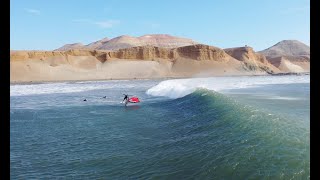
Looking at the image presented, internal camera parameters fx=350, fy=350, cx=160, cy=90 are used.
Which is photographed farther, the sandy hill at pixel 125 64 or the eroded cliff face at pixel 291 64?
the eroded cliff face at pixel 291 64

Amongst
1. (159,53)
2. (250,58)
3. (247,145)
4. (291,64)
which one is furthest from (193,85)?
(291,64)

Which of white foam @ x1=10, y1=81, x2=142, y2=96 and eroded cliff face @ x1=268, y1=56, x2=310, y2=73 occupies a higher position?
eroded cliff face @ x1=268, y1=56, x2=310, y2=73

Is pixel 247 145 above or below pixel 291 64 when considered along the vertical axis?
below

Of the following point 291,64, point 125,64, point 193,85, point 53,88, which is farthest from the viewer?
point 291,64

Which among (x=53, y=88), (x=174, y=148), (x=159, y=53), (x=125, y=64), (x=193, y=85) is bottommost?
(x=174, y=148)

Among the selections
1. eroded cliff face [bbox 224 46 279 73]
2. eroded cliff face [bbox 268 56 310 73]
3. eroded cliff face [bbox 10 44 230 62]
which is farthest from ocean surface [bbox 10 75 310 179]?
eroded cliff face [bbox 268 56 310 73]

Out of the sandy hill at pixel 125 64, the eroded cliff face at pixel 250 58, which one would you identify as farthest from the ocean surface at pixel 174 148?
the eroded cliff face at pixel 250 58

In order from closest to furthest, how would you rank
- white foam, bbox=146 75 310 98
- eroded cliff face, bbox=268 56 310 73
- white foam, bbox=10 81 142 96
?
white foam, bbox=146 75 310 98 < white foam, bbox=10 81 142 96 < eroded cliff face, bbox=268 56 310 73

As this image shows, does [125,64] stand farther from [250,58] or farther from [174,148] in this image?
[174,148]

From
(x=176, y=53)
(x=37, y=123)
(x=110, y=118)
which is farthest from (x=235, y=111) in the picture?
(x=176, y=53)

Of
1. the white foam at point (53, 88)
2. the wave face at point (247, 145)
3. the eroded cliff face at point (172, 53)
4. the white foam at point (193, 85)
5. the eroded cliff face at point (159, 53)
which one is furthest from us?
the eroded cliff face at point (172, 53)

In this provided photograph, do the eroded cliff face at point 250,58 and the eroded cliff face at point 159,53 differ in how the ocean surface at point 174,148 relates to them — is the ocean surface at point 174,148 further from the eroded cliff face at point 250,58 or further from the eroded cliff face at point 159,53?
the eroded cliff face at point 250,58

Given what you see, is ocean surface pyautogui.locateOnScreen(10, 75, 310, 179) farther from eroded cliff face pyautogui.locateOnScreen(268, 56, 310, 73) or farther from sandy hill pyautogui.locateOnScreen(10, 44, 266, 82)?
eroded cliff face pyautogui.locateOnScreen(268, 56, 310, 73)
